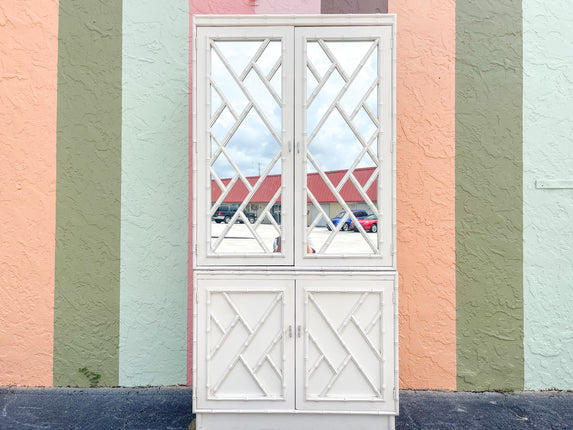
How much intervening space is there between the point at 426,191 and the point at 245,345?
1818 millimetres

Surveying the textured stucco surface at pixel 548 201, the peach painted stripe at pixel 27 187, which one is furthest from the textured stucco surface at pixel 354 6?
the peach painted stripe at pixel 27 187

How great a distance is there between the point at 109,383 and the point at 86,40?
9.19 ft

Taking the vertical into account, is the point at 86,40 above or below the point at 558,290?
above

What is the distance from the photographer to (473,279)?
269 centimetres

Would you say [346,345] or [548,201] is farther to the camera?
[548,201]

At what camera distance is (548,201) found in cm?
268

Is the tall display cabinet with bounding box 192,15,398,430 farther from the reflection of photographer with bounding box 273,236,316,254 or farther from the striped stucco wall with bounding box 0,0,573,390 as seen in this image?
the striped stucco wall with bounding box 0,0,573,390

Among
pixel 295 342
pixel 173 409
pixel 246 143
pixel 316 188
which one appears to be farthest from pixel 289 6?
pixel 173 409

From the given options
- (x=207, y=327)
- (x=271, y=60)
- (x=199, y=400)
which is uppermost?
(x=271, y=60)

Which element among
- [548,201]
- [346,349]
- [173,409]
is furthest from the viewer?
[548,201]

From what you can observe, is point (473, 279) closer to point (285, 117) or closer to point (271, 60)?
point (285, 117)

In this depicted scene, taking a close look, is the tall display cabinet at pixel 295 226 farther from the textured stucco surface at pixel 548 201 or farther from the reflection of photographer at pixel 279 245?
the textured stucco surface at pixel 548 201

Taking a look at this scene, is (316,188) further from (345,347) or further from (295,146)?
(345,347)

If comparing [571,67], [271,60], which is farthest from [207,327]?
[571,67]
